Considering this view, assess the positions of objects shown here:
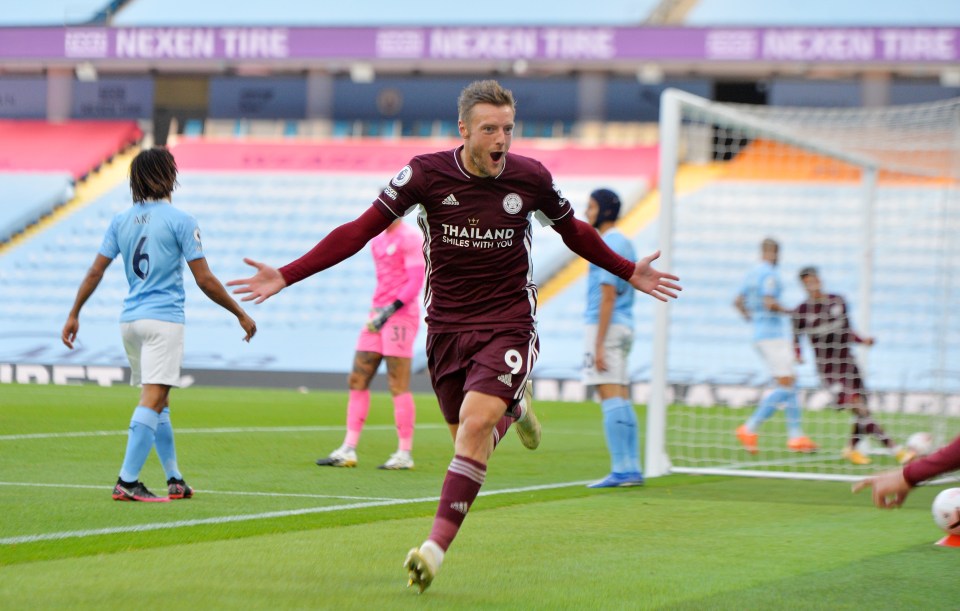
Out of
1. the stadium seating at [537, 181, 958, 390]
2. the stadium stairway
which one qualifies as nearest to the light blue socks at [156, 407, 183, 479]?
the stadium seating at [537, 181, 958, 390]

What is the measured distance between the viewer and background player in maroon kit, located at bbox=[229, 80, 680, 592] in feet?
16.9

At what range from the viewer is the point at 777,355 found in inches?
512

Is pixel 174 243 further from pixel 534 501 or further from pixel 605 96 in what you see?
pixel 605 96

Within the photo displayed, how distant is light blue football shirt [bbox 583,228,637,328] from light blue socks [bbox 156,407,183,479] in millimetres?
2950

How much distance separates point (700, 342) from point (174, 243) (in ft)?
59.2

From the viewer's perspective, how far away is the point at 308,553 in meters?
5.52

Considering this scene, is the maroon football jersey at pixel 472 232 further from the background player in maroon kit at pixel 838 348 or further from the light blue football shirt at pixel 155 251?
the background player in maroon kit at pixel 838 348

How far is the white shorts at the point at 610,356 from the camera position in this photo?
906cm

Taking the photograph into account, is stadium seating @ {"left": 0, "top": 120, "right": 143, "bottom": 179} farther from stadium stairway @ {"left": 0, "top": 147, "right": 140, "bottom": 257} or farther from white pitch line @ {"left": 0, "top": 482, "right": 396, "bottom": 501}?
white pitch line @ {"left": 0, "top": 482, "right": 396, "bottom": 501}

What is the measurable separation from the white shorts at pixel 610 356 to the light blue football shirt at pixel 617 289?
7 cm

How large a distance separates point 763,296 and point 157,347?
23.5 ft

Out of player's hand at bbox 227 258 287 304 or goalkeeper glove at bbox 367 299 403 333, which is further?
goalkeeper glove at bbox 367 299 403 333

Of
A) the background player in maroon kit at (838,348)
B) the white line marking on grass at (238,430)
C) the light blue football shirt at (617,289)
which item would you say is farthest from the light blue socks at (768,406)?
the light blue football shirt at (617,289)

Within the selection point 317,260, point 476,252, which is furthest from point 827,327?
point 317,260
